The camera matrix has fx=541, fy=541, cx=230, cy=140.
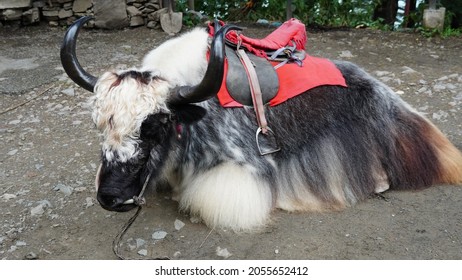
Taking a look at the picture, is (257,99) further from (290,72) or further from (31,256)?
(31,256)

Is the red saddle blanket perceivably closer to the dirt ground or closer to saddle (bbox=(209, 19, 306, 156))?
saddle (bbox=(209, 19, 306, 156))

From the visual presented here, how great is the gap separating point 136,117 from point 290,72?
0.87m

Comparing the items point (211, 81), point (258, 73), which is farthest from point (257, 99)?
point (211, 81)

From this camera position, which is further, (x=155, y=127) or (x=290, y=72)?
(x=290, y=72)

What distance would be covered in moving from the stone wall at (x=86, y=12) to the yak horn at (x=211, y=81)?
3563mm

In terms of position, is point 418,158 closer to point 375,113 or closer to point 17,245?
point 375,113

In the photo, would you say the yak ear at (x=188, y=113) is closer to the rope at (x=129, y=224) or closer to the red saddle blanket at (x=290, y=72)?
the red saddle blanket at (x=290, y=72)

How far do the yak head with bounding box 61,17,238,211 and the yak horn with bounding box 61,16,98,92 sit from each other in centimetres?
12

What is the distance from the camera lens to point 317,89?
8.71ft

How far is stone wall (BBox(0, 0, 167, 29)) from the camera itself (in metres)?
5.50

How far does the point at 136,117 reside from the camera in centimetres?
211

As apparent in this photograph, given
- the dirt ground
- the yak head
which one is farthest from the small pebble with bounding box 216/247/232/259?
the yak head

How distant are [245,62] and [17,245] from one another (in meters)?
1.31

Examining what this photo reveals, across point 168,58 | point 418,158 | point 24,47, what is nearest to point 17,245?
point 168,58
